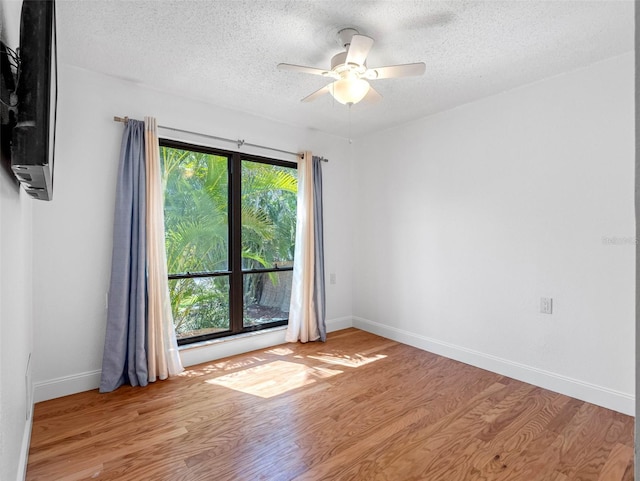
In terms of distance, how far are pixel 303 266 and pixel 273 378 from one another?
1326 mm

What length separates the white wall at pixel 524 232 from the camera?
7.94 ft

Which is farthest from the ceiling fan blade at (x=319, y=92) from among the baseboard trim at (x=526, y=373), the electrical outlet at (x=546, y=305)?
the baseboard trim at (x=526, y=373)

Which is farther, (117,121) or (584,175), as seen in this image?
(117,121)

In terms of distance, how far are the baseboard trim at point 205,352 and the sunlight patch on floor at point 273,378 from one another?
0.42 metres

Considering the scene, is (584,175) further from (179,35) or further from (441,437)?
(179,35)

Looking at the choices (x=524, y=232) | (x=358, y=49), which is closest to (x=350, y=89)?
(x=358, y=49)

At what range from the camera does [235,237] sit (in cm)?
351

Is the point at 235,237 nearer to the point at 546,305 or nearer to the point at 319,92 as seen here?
the point at 319,92

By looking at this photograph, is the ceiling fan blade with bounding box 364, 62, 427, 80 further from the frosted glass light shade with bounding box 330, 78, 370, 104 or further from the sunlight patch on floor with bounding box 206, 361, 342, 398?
the sunlight patch on floor with bounding box 206, 361, 342, 398

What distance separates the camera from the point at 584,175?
100 inches

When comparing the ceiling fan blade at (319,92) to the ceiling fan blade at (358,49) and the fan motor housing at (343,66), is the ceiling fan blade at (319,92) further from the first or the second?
the ceiling fan blade at (358,49)

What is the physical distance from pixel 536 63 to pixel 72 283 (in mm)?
3950

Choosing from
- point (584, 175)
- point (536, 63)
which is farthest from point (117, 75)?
point (584, 175)

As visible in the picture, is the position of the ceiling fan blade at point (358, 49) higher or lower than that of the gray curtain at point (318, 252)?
higher
